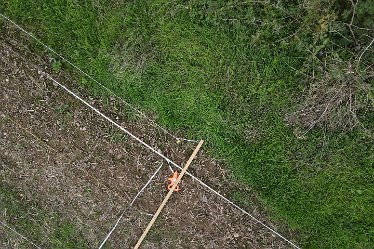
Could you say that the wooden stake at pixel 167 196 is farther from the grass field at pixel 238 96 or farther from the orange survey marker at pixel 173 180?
the grass field at pixel 238 96

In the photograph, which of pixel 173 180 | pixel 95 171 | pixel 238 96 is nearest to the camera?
pixel 238 96

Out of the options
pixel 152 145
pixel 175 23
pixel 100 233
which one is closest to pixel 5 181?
pixel 100 233

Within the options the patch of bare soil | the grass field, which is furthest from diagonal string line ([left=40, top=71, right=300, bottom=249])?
the grass field

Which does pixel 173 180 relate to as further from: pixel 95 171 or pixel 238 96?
pixel 238 96

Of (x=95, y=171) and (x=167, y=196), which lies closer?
(x=167, y=196)

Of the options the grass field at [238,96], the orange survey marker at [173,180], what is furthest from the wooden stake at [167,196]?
the grass field at [238,96]

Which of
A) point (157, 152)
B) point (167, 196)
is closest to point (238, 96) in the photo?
point (157, 152)
